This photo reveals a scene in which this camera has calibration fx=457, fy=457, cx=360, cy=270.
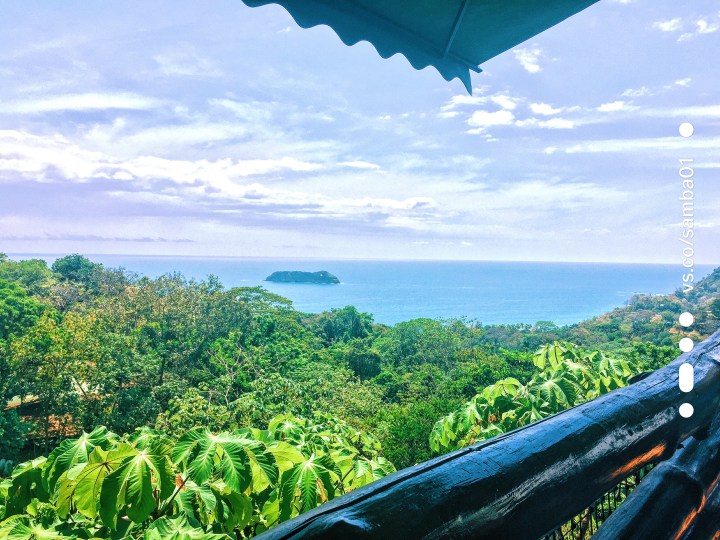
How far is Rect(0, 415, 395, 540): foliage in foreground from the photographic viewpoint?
1.00 metres

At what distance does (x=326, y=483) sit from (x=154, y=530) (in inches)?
15.8

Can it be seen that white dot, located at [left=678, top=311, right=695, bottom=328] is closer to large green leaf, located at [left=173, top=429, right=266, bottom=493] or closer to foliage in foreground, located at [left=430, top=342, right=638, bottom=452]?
foliage in foreground, located at [left=430, top=342, right=638, bottom=452]

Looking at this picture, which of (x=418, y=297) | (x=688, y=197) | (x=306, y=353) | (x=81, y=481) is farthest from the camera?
(x=418, y=297)

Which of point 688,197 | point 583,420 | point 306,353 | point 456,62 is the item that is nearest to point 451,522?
point 583,420

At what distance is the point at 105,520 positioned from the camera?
98cm

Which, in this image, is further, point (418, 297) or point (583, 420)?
point (418, 297)

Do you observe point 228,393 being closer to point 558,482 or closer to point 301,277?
point 558,482

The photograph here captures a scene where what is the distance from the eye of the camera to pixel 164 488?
1.04 metres

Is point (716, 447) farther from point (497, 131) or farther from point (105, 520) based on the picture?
point (497, 131)

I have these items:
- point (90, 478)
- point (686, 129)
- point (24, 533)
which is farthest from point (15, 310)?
point (686, 129)

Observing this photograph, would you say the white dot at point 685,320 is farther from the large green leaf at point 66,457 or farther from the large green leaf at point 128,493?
the large green leaf at point 66,457

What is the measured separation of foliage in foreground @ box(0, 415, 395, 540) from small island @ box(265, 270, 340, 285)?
312 feet

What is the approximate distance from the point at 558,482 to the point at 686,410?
0.46 metres

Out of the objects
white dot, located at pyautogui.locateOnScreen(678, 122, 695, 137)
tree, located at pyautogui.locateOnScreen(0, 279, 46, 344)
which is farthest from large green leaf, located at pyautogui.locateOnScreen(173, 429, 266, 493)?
tree, located at pyautogui.locateOnScreen(0, 279, 46, 344)
